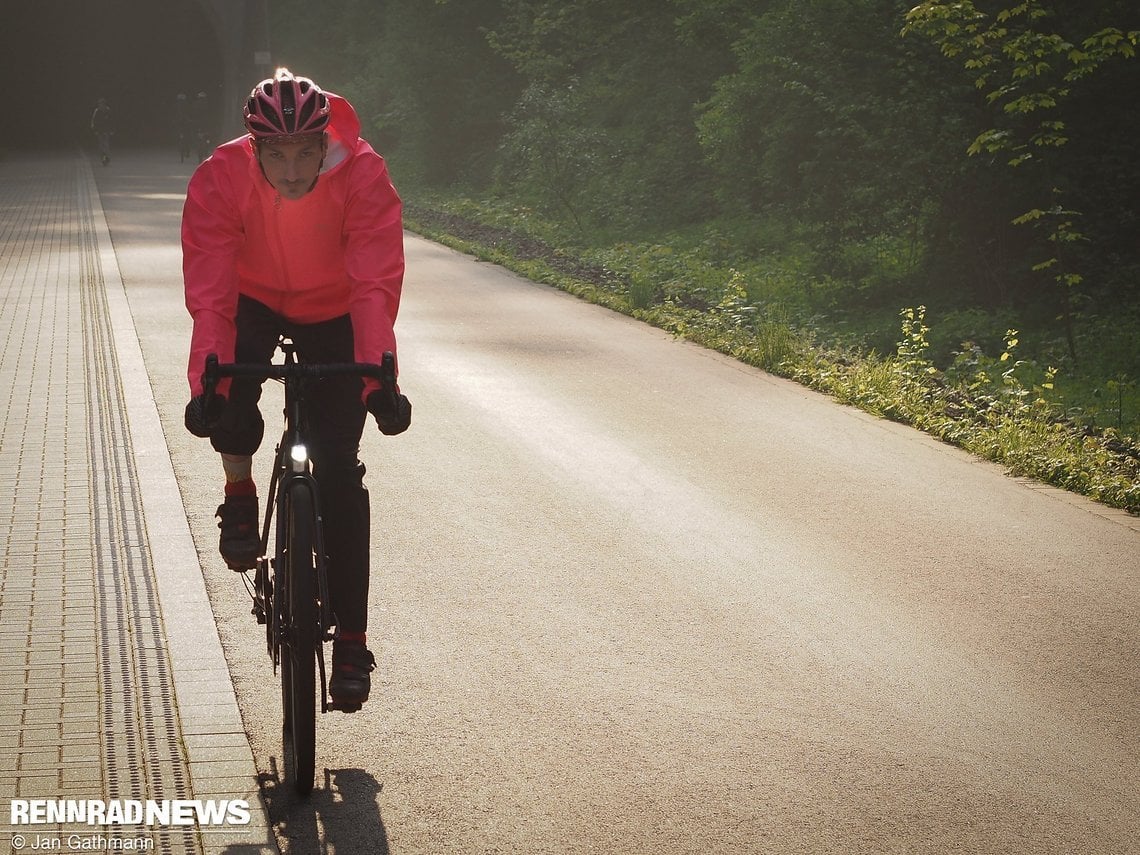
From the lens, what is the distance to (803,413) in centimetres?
1056

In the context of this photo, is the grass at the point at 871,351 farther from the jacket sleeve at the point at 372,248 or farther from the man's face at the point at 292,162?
the man's face at the point at 292,162

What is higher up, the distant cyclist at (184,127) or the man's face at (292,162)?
the man's face at (292,162)

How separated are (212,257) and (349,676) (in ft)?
4.31

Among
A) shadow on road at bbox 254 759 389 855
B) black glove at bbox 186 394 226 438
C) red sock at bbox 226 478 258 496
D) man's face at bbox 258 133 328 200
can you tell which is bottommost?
shadow on road at bbox 254 759 389 855

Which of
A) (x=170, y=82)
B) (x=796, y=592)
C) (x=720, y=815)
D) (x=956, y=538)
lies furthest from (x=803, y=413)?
(x=170, y=82)

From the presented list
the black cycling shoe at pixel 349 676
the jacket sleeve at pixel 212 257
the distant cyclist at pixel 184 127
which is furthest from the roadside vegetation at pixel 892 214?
the distant cyclist at pixel 184 127

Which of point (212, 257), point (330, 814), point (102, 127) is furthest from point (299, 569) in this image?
point (102, 127)

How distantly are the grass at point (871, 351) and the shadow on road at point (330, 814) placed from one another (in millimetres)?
5385

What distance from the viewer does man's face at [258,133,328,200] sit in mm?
4305

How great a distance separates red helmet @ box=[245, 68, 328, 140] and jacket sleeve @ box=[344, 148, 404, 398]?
0.26 metres

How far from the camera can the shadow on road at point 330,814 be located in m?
3.94

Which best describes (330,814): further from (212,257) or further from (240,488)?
(212,257)

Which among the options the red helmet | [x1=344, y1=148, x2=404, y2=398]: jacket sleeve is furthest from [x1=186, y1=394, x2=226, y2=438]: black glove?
the red helmet

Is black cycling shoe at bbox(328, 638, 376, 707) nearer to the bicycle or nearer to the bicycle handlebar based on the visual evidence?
the bicycle
